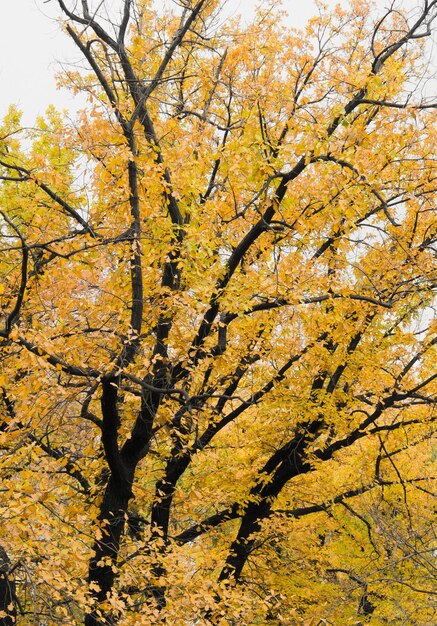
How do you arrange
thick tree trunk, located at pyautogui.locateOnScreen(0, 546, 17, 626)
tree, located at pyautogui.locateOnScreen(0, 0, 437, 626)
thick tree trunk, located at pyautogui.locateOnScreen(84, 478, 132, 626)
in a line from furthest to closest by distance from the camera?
thick tree trunk, located at pyautogui.locateOnScreen(84, 478, 132, 626), tree, located at pyautogui.locateOnScreen(0, 0, 437, 626), thick tree trunk, located at pyautogui.locateOnScreen(0, 546, 17, 626)

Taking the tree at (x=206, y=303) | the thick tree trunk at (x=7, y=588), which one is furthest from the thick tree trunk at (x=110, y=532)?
the thick tree trunk at (x=7, y=588)

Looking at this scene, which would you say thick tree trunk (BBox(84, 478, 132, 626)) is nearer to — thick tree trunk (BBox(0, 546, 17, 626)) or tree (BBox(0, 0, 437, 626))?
tree (BBox(0, 0, 437, 626))

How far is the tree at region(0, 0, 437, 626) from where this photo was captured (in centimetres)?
653

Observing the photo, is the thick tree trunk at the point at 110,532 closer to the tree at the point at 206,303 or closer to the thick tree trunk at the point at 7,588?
the tree at the point at 206,303

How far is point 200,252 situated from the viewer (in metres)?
6.85

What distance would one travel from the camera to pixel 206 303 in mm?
7156

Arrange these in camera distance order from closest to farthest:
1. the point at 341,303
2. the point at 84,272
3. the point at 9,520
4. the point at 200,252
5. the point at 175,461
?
1. the point at 9,520
2. the point at 84,272
3. the point at 200,252
4. the point at 341,303
5. the point at 175,461

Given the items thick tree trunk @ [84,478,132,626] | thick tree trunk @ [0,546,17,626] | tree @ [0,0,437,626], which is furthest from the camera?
thick tree trunk @ [84,478,132,626]

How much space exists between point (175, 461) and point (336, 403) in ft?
10.7

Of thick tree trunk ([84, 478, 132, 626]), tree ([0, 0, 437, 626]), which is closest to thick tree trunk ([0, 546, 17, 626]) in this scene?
tree ([0, 0, 437, 626])

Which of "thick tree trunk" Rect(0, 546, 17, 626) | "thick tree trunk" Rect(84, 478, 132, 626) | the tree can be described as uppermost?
the tree

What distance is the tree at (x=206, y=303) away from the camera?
6.53 meters

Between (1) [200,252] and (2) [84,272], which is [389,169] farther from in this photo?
(2) [84,272]

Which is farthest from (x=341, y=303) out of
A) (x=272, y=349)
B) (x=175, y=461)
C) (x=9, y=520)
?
(x=9, y=520)
